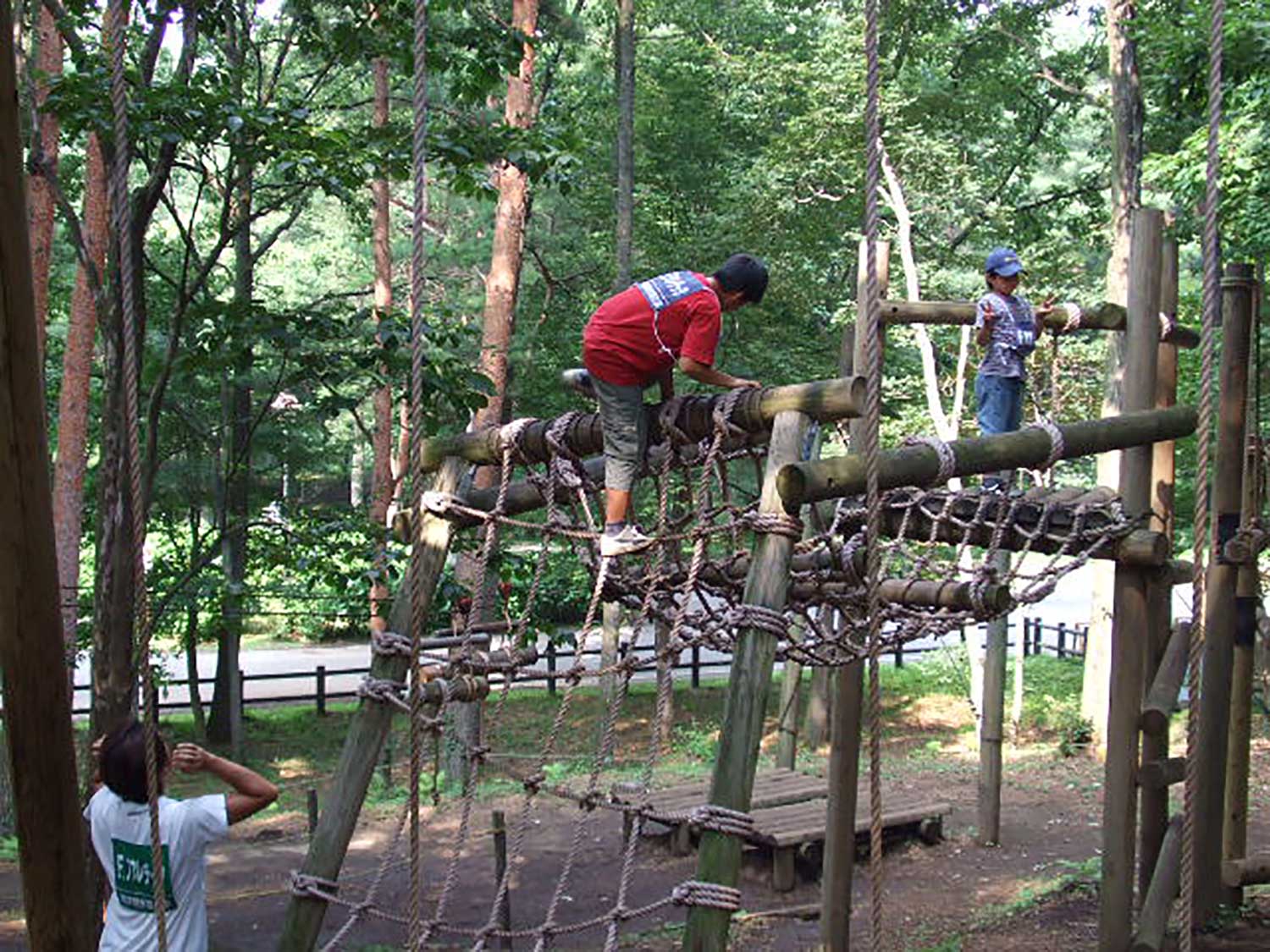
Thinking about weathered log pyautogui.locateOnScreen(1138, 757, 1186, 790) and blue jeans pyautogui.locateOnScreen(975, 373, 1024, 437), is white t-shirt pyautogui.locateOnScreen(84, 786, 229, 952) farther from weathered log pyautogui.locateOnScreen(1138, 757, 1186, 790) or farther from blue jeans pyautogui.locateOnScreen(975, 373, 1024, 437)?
blue jeans pyautogui.locateOnScreen(975, 373, 1024, 437)

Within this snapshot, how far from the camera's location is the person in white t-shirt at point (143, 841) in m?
2.80

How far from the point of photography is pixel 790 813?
8320 millimetres

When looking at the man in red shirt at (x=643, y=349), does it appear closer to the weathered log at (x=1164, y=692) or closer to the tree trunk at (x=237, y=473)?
the tree trunk at (x=237, y=473)

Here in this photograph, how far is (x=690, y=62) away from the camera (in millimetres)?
14906

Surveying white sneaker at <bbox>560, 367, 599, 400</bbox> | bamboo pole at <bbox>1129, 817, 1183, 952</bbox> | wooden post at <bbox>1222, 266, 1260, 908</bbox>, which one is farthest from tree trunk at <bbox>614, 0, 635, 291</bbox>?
bamboo pole at <bbox>1129, 817, 1183, 952</bbox>

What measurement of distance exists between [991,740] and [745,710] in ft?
18.0

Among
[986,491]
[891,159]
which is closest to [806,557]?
[986,491]

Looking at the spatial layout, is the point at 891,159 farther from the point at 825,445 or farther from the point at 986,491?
the point at 986,491

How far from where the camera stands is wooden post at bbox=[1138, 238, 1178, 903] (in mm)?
5219

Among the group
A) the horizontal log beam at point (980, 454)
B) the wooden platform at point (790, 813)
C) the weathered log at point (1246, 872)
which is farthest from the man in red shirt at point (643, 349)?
the wooden platform at point (790, 813)

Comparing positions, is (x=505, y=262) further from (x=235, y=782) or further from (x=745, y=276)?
(x=235, y=782)

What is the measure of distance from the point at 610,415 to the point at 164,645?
17.4m

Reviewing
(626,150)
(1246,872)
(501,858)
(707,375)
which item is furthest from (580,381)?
(626,150)

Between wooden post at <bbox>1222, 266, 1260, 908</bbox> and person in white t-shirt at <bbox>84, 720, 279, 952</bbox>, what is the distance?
4.05m
